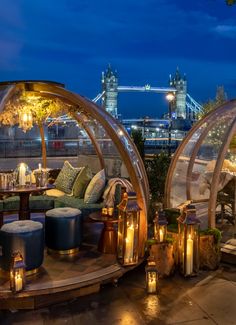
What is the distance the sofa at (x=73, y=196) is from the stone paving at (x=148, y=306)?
1534 millimetres

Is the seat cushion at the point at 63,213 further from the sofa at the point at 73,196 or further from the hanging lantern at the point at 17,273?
the hanging lantern at the point at 17,273

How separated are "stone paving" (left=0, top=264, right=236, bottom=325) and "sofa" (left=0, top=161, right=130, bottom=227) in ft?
5.03

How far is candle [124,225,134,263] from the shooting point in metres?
4.21

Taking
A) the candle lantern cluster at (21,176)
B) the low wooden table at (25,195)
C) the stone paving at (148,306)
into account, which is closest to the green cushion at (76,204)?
the low wooden table at (25,195)

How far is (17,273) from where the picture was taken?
11.4 ft

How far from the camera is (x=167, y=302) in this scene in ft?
12.0

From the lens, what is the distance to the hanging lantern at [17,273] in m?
3.47

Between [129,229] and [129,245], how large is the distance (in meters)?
0.19

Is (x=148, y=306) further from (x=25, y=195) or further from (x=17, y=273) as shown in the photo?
(x=25, y=195)

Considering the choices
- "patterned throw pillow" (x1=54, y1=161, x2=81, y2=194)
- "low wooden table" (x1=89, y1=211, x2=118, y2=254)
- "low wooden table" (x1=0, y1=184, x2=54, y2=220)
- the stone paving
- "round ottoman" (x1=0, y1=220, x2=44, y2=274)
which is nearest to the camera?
the stone paving

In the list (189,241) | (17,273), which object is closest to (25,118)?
(17,273)

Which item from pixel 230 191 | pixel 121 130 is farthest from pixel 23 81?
pixel 230 191

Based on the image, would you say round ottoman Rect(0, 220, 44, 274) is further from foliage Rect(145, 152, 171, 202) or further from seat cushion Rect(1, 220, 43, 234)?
foliage Rect(145, 152, 171, 202)

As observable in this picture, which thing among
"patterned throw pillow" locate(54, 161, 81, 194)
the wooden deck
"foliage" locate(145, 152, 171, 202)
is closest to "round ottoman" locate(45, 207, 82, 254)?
the wooden deck
